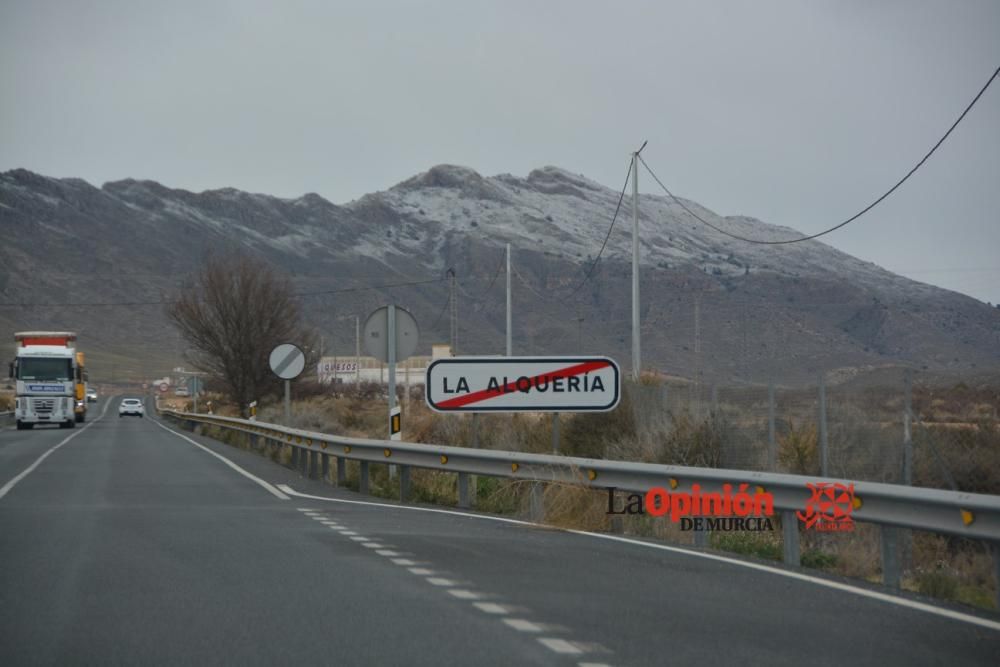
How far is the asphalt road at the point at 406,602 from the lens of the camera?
25.2 feet

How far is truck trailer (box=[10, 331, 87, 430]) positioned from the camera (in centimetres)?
5709

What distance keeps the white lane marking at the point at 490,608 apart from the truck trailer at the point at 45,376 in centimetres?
5048

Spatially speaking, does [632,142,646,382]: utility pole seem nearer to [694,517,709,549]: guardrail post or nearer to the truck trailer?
[694,517,709,549]: guardrail post

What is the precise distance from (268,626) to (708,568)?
14.1ft

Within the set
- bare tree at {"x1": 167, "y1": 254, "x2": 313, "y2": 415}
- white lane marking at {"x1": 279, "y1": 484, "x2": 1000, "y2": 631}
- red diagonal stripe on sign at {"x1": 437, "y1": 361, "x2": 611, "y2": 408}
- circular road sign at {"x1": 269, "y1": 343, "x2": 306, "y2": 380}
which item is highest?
bare tree at {"x1": 167, "y1": 254, "x2": 313, "y2": 415}

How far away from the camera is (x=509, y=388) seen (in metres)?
19.2

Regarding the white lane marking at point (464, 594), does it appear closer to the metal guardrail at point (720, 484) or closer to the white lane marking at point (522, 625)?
the white lane marking at point (522, 625)

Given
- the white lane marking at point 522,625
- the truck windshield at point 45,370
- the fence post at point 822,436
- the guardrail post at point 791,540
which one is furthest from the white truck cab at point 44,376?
the white lane marking at point 522,625

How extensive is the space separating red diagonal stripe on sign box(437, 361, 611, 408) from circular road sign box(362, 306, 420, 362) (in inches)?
97.0

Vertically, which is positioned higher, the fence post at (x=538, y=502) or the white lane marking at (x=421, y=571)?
the fence post at (x=538, y=502)

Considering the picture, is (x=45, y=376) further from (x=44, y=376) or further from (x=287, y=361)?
(x=287, y=361)

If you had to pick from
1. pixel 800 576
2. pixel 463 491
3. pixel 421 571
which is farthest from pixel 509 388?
pixel 800 576

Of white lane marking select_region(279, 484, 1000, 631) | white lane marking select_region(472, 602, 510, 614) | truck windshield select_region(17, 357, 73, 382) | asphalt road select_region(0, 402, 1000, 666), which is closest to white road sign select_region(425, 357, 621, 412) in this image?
white lane marking select_region(279, 484, 1000, 631)

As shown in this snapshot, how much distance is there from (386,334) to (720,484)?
9.87m
